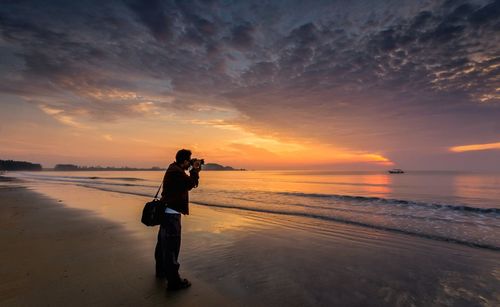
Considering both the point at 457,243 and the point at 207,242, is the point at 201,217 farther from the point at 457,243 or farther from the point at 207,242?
the point at 457,243

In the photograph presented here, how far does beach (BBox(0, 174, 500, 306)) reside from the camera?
495 cm

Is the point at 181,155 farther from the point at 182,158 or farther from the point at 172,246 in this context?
the point at 172,246

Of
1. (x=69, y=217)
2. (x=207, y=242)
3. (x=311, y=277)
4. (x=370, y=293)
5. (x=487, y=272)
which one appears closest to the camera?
(x=370, y=293)

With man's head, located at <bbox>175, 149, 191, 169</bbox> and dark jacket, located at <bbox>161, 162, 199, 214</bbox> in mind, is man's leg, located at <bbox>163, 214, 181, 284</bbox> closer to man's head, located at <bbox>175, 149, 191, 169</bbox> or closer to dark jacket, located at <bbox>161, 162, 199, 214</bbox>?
dark jacket, located at <bbox>161, 162, 199, 214</bbox>

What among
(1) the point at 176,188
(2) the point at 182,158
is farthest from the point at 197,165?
(1) the point at 176,188

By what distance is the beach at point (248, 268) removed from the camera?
4949 millimetres

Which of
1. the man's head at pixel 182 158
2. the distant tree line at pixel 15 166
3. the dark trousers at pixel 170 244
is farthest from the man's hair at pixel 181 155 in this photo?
the distant tree line at pixel 15 166

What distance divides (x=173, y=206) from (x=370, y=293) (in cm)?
406

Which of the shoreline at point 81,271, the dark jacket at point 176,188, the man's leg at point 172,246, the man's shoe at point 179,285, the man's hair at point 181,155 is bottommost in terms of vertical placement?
the shoreline at point 81,271

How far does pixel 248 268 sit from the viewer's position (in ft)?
21.5

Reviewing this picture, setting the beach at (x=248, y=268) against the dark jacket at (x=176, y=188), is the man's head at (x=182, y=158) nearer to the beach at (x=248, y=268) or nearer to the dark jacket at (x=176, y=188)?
the dark jacket at (x=176, y=188)

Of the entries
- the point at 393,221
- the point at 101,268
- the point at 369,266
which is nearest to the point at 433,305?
the point at 369,266

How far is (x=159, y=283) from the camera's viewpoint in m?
5.43

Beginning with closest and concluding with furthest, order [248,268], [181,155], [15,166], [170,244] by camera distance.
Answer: [170,244], [181,155], [248,268], [15,166]
